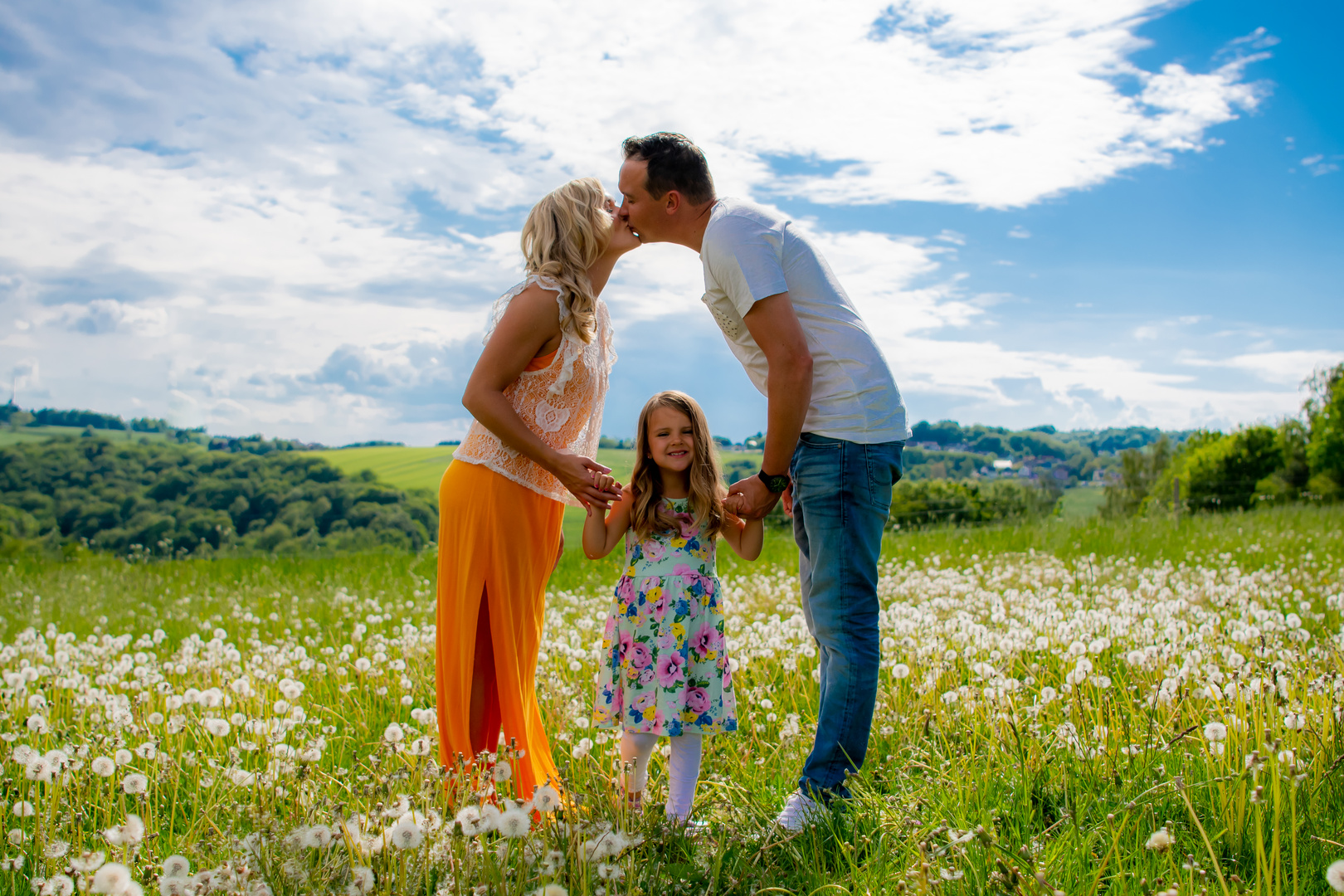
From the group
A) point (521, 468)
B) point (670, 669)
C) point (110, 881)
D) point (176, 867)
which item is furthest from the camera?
point (521, 468)

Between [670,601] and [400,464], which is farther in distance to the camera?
[400,464]

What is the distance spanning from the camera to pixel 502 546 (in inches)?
131

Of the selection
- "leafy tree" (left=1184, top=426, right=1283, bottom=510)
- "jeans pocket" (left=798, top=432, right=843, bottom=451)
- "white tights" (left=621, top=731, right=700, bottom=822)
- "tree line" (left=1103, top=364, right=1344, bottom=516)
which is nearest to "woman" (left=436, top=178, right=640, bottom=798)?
"white tights" (left=621, top=731, right=700, bottom=822)

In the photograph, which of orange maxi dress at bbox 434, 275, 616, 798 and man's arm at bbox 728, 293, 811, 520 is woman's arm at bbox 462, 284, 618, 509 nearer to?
orange maxi dress at bbox 434, 275, 616, 798

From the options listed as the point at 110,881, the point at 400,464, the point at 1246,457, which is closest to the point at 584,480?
the point at 110,881

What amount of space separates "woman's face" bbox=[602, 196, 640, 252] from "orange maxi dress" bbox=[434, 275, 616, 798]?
38cm

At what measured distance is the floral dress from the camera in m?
3.21

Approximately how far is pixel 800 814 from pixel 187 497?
40375 mm

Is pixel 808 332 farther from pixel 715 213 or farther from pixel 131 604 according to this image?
pixel 131 604

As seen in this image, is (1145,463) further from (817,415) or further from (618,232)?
(618,232)

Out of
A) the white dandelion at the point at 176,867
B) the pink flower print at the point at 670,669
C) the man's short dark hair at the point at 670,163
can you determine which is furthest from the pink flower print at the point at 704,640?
the white dandelion at the point at 176,867

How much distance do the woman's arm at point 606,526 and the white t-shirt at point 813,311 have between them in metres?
0.81

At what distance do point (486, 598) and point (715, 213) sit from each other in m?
1.84

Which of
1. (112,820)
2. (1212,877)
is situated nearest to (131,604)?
(112,820)
